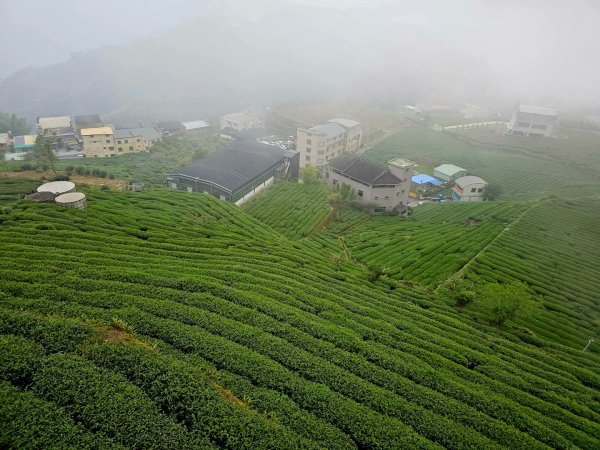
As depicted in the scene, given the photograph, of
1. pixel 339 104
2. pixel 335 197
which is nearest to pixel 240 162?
pixel 335 197

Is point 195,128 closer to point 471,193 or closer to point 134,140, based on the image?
point 134,140

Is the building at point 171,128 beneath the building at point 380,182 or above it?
beneath

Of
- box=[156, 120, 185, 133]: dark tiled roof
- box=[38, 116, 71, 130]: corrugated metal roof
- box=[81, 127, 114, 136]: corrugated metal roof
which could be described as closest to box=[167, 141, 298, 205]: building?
box=[81, 127, 114, 136]: corrugated metal roof

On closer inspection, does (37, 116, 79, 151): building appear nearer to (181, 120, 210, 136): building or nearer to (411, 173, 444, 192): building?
(181, 120, 210, 136): building

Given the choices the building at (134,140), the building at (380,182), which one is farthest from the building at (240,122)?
the building at (380,182)

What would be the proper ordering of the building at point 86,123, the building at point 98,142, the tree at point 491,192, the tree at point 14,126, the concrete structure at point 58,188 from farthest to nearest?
the tree at point 14,126 < the building at point 86,123 < the building at point 98,142 < the tree at point 491,192 < the concrete structure at point 58,188

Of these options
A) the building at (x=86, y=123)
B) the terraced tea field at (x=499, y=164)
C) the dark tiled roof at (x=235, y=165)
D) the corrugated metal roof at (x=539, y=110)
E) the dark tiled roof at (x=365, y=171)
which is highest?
the corrugated metal roof at (x=539, y=110)

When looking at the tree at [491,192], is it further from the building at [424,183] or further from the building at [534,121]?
the building at [534,121]
